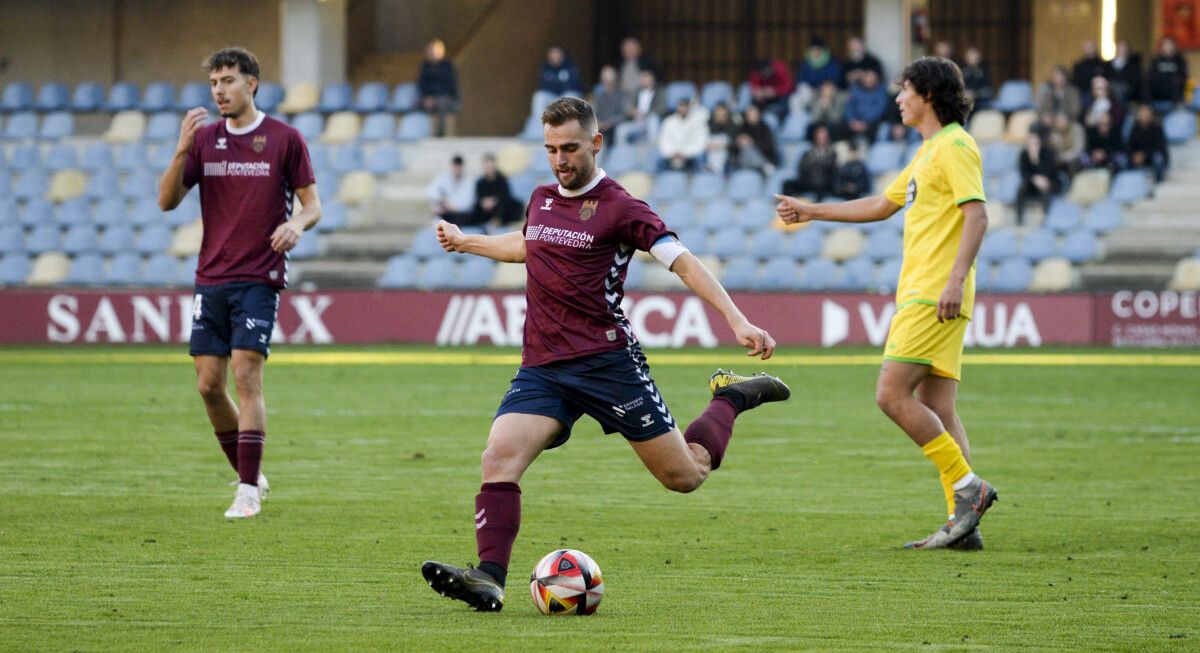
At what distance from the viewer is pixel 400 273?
25.3 meters

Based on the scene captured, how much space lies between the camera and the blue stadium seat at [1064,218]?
80.2 feet

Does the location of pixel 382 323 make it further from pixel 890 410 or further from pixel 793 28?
pixel 890 410

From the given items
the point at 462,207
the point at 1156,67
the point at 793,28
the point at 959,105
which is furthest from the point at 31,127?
the point at 959,105

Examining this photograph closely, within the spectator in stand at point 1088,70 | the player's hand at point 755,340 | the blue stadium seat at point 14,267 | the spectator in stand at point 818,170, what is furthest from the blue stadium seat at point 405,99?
the player's hand at point 755,340

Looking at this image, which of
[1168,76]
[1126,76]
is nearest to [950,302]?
[1126,76]

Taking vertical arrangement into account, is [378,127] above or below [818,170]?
above

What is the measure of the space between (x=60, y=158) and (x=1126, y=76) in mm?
16751

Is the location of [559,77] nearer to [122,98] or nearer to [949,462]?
[122,98]

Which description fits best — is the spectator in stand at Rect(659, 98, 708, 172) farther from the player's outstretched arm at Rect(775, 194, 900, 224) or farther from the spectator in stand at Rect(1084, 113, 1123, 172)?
the player's outstretched arm at Rect(775, 194, 900, 224)

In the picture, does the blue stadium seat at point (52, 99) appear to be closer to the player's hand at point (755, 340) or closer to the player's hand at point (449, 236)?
the player's hand at point (449, 236)

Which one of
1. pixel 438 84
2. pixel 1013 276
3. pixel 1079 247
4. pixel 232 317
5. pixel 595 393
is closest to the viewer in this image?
pixel 595 393

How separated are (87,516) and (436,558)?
2.15 meters

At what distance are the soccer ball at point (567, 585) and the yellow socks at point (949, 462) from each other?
7.58 ft

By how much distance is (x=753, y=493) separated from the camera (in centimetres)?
963
